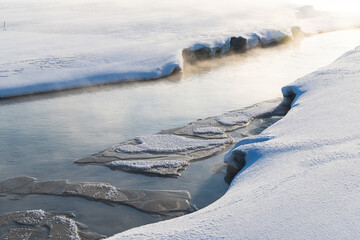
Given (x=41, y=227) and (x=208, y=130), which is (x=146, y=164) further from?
(x=41, y=227)

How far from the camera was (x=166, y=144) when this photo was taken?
6.98 meters

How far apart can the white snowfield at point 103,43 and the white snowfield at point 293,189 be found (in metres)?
6.67

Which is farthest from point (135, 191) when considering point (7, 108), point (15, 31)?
point (15, 31)

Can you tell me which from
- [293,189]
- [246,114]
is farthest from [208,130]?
[293,189]

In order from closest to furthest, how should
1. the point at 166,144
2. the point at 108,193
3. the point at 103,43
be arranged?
the point at 108,193, the point at 166,144, the point at 103,43

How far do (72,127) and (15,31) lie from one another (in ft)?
44.4

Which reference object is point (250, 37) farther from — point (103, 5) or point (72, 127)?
point (103, 5)

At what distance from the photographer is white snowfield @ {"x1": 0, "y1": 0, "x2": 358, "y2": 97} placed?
1134 cm

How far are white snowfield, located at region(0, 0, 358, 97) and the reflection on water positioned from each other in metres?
0.67

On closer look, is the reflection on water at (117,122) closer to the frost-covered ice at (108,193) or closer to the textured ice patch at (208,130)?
the frost-covered ice at (108,193)

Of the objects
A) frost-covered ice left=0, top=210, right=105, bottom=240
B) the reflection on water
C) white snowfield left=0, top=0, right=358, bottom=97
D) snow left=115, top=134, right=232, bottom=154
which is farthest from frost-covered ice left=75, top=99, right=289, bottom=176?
white snowfield left=0, top=0, right=358, bottom=97

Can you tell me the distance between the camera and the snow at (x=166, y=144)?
677cm

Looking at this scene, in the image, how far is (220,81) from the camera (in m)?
11.7

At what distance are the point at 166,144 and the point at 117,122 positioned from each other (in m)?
1.65
